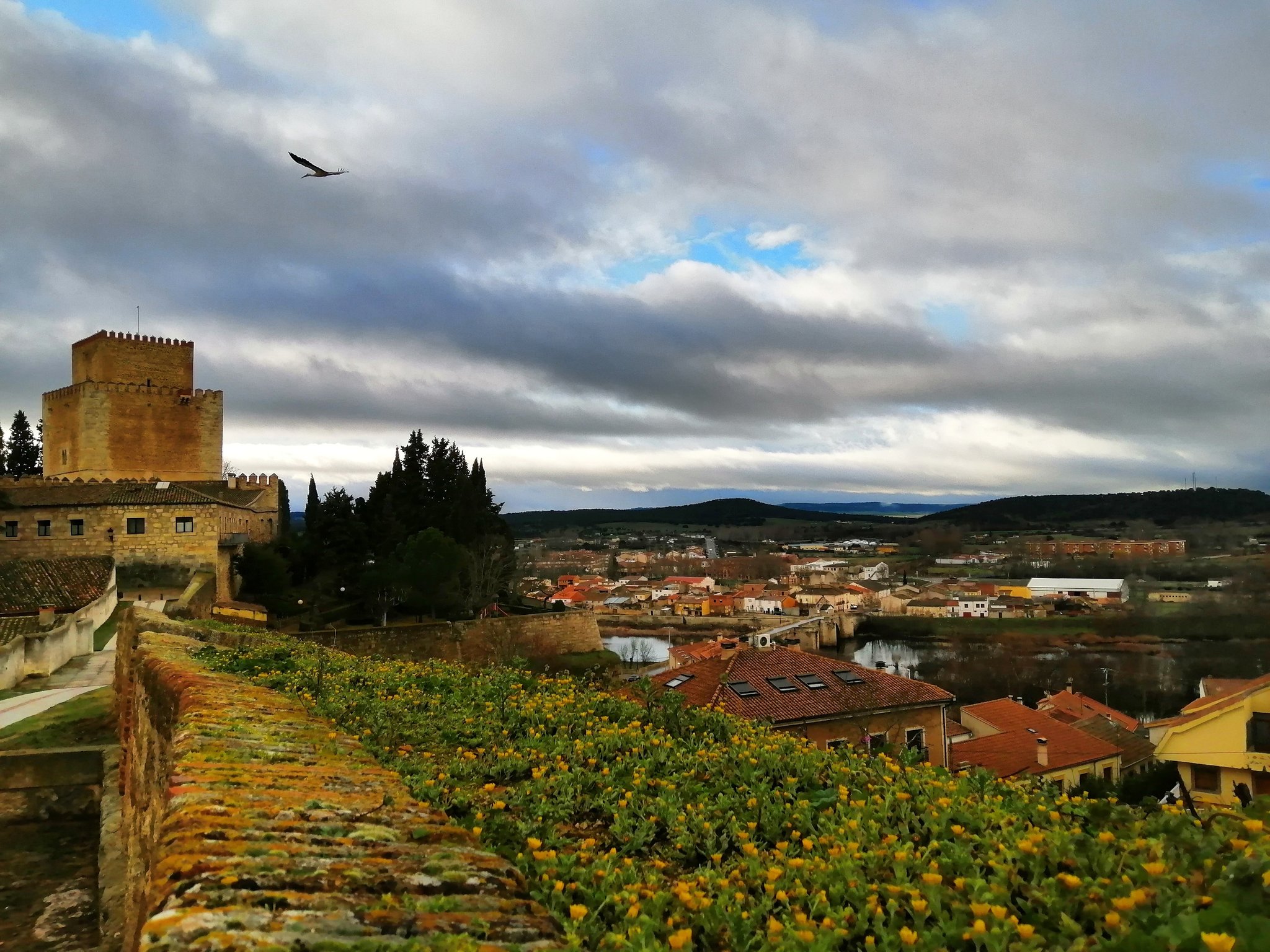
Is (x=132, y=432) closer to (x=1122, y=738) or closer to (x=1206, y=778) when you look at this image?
(x=1206, y=778)

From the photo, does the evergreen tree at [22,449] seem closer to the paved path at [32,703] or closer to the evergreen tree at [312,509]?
the evergreen tree at [312,509]

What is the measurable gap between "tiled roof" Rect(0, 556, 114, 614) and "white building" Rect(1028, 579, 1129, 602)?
84.3 metres

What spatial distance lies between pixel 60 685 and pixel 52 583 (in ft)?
28.1

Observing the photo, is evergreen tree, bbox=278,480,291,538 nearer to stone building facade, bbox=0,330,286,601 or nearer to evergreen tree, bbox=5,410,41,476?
stone building facade, bbox=0,330,286,601

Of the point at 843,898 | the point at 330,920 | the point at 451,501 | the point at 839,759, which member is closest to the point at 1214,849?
the point at 843,898

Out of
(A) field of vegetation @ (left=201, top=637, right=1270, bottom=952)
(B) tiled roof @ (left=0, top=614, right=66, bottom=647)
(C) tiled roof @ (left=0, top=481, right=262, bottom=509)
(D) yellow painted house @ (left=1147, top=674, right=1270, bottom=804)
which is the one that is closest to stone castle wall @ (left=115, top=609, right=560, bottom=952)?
(A) field of vegetation @ (left=201, top=637, right=1270, bottom=952)

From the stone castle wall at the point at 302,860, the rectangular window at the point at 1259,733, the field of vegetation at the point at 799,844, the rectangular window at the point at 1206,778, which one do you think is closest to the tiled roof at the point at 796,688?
the rectangular window at the point at 1206,778

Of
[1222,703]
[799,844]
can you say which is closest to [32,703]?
[799,844]

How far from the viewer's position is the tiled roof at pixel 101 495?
2306 centimetres

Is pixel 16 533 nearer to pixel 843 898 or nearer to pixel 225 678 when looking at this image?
pixel 225 678

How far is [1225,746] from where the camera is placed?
1625 centimetres

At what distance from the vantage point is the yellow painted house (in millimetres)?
15922

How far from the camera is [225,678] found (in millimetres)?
5594

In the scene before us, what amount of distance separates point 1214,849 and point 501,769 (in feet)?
8.75
